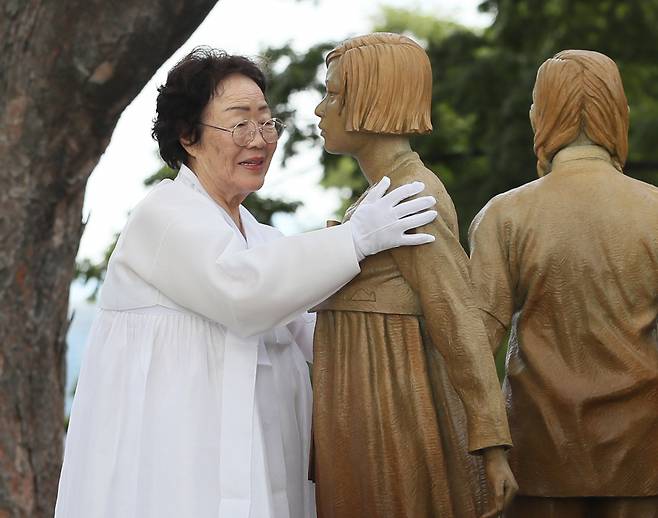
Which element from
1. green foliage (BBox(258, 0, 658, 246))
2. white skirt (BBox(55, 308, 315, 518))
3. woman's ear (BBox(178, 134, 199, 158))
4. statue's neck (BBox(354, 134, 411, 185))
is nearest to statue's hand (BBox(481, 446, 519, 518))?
white skirt (BBox(55, 308, 315, 518))

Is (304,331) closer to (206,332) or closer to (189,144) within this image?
(206,332)

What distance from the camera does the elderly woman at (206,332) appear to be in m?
4.46

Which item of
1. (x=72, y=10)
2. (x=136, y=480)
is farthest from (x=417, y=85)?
(x=72, y=10)

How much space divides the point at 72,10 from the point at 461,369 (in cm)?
320

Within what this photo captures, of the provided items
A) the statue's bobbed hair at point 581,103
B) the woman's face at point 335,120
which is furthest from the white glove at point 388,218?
the statue's bobbed hair at point 581,103

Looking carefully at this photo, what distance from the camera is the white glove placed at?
13.7 feet

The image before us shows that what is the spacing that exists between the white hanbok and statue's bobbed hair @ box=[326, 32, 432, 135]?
0.40 meters

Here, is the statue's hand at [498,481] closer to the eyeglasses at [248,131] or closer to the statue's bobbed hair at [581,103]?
the statue's bobbed hair at [581,103]

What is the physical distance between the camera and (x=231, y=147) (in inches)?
192

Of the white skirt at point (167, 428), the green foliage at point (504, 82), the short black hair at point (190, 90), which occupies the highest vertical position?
the green foliage at point (504, 82)

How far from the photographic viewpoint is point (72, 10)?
248 inches

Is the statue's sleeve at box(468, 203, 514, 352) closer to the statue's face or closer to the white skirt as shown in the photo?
the statue's face

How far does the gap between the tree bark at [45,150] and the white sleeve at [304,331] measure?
6.24 feet

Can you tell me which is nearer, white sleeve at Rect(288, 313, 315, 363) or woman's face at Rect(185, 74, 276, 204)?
woman's face at Rect(185, 74, 276, 204)
